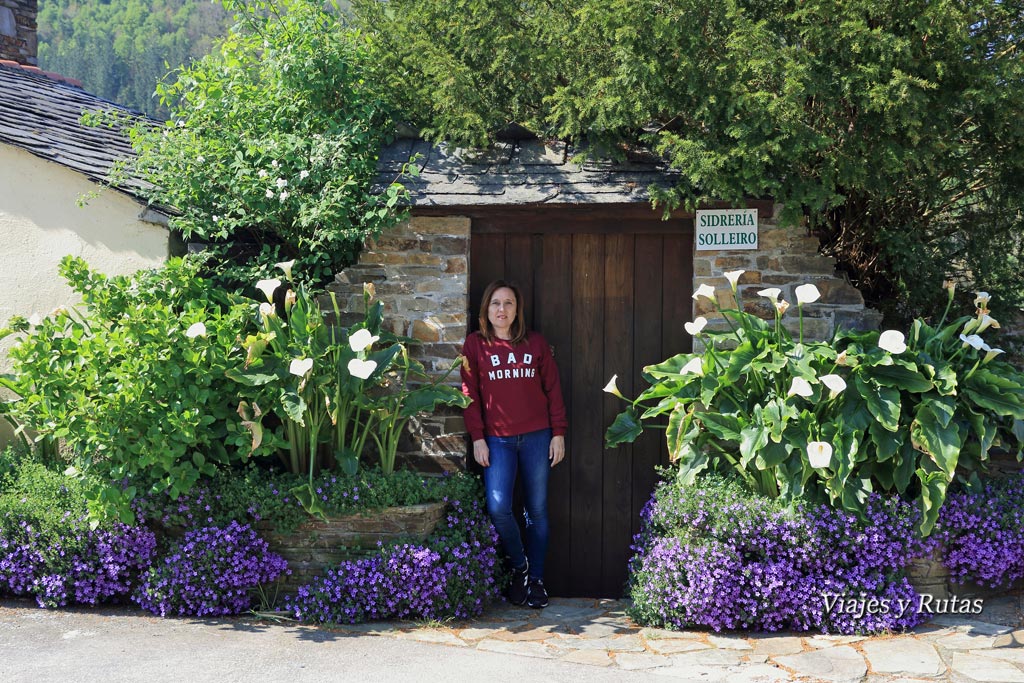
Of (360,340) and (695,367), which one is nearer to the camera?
(360,340)

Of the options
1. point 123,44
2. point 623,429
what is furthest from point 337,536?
point 123,44

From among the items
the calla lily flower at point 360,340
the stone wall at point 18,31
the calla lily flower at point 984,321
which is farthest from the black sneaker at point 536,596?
the stone wall at point 18,31

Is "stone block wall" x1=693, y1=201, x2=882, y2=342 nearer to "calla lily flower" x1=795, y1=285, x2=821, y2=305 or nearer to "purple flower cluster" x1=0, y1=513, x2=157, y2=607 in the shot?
"calla lily flower" x1=795, y1=285, x2=821, y2=305

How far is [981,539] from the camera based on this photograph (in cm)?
532

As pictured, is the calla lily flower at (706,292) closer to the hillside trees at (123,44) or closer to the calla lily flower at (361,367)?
the calla lily flower at (361,367)

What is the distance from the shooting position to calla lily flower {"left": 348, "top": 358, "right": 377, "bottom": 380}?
17.1 ft

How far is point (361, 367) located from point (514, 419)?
1036 millimetres

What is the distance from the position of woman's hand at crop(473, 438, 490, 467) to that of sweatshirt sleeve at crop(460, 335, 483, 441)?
0.03m

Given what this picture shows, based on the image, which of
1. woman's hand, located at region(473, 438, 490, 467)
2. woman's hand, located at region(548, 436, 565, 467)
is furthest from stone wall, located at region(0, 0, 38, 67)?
woman's hand, located at region(548, 436, 565, 467)

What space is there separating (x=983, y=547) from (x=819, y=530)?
934 mm

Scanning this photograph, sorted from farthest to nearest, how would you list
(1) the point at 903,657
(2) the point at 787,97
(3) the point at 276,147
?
1. (3) the point at 276,147
2. (2) the point at 787,97
3. (1) the point at 903,657

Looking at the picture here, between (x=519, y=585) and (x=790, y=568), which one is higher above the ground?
(x=790, y=568)

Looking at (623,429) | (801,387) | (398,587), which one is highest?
(801,387)

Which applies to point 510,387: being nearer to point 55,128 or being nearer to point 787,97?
point 787,97
